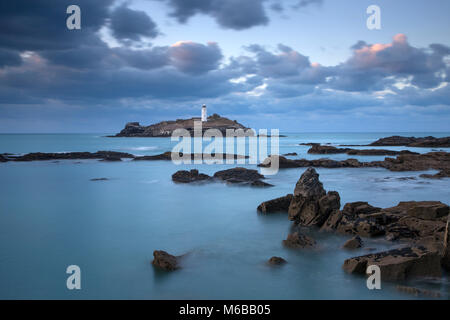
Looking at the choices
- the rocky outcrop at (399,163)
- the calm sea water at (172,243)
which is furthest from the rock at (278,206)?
the rocky outcrop at (399,163)

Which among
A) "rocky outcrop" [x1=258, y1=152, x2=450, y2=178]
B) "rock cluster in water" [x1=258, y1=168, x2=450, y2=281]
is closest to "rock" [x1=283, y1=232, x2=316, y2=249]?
"rock cluster in water" [x1=258, y1=168, x2=450, y2=281]

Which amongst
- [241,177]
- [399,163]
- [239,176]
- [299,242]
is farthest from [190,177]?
[399,163]

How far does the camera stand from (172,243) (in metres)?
7.71

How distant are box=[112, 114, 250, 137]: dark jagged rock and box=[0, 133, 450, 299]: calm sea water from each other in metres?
104

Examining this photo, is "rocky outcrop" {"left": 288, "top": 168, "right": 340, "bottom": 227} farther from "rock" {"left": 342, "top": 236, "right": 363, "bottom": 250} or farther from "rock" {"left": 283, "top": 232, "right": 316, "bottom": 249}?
"rock" {"left": 342, "top": 236, "right": 363, "bottom": 250}

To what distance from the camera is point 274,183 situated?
53.2 feet

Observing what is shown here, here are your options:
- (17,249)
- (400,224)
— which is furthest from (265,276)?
(17,249)

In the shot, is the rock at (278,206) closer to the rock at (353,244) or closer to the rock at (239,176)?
the rock at (353,244)

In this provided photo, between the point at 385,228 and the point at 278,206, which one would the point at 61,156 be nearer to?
the point at 278,206

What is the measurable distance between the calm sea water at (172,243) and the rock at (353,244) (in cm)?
19

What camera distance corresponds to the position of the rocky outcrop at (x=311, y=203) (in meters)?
8.16

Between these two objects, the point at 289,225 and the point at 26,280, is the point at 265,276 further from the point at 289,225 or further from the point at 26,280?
the point at 26,280

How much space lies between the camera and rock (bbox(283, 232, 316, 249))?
22.4ft
